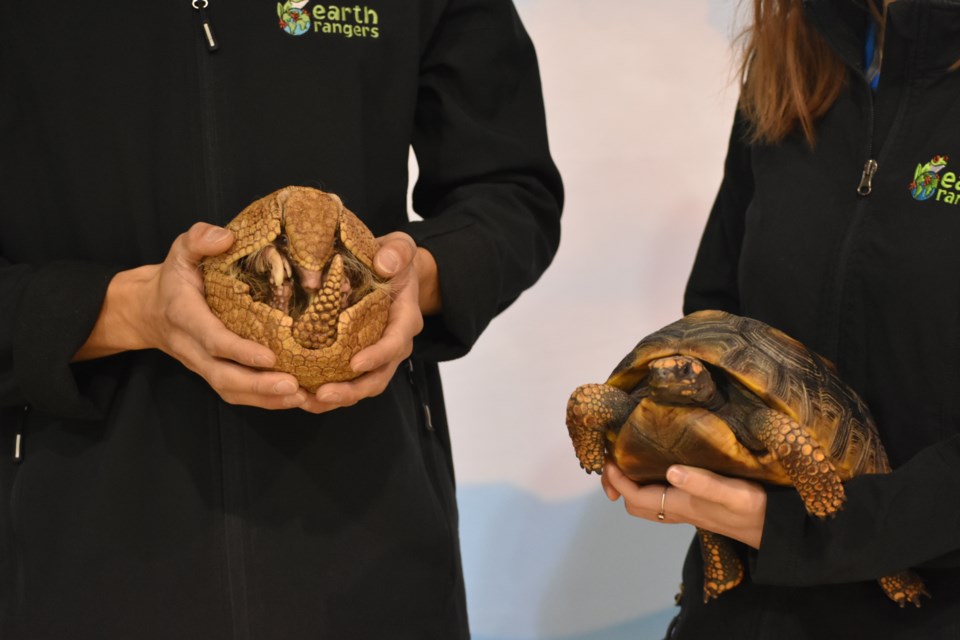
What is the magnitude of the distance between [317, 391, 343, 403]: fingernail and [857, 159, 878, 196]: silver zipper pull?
34.4 inches

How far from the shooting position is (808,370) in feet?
4.86

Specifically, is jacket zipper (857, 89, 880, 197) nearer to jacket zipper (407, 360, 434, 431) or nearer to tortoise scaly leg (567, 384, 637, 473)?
tortoise scaly leg (567, 384, 637, 473)

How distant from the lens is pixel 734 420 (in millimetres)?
1521

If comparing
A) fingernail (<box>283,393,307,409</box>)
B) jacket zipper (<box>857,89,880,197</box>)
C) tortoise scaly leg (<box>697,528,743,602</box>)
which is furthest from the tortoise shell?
fingernail (<box>283,393,307,409</box>)

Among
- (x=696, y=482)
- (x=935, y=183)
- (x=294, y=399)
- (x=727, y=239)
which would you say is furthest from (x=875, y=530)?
(x=294, y=399)

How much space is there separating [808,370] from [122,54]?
3.69 feet

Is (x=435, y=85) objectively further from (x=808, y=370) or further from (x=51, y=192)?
(x=808, y=370)

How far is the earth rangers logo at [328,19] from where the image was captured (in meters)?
1.48

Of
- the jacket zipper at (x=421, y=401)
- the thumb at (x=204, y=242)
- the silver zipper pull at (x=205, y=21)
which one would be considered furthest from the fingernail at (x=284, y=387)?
the silver zipper pull at (x=205, y=21)

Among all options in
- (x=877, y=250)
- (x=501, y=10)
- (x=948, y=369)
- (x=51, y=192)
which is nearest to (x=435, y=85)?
(x=501, y=10)

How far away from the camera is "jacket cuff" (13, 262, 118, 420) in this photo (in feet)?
4.23

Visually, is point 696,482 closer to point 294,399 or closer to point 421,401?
point 421,401

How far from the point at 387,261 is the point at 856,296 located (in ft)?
2.47

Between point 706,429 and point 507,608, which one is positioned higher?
point 706,429
